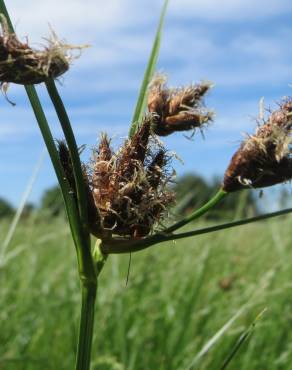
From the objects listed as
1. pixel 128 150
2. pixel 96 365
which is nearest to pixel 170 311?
pixel 96 365

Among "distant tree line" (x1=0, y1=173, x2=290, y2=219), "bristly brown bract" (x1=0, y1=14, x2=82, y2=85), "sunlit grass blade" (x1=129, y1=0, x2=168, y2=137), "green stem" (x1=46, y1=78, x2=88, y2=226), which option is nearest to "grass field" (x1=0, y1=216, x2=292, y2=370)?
"distant tree line" (x1=0, y1=173, x2=290, y2=219)

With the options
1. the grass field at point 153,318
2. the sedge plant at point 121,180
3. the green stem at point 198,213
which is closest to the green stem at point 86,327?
the sedge plant at point 121,180

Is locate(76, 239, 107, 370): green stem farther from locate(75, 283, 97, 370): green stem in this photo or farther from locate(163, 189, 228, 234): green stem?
locate(163, 189, 228, 234): green stem

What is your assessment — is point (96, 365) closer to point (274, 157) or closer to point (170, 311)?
point (170, 311)

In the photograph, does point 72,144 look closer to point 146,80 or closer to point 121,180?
point 121,180

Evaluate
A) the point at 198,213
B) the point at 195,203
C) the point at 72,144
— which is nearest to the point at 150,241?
the point at 198,213

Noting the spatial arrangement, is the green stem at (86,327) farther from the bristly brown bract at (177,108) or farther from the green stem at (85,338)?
the bristly brown bract at (177,108)

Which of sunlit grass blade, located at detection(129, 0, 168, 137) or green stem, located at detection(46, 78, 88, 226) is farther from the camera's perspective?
sunlit grass blade, located at detection(129, 0, 168, 137)
